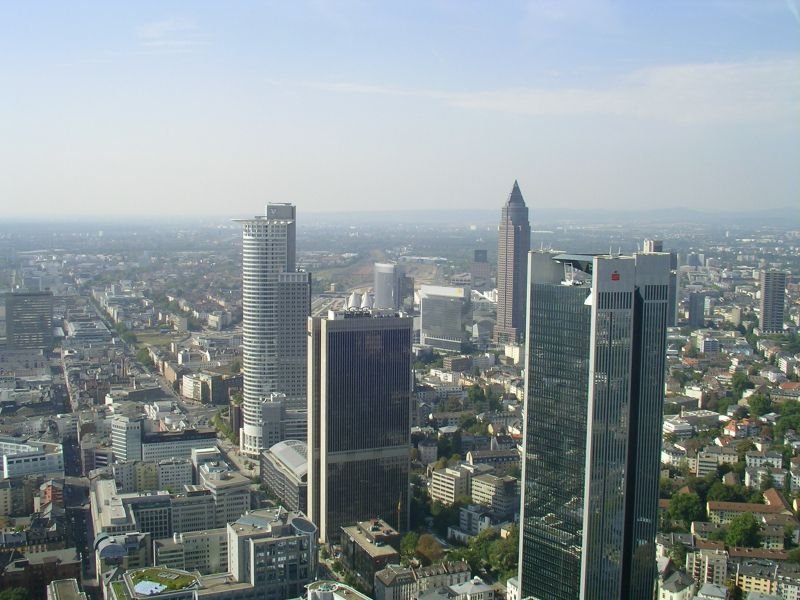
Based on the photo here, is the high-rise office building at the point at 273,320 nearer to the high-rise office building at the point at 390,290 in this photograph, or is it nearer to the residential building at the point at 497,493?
the residential building at the point at 497,493

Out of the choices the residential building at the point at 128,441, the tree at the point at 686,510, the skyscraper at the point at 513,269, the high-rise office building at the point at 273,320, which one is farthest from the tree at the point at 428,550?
the skyscraper at the point at 513,269

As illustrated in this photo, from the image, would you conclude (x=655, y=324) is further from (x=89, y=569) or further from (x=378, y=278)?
(x=378, y=278)

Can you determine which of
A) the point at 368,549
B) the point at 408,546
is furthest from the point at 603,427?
the point at 408,546

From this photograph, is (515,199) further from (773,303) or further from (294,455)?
(294,455)

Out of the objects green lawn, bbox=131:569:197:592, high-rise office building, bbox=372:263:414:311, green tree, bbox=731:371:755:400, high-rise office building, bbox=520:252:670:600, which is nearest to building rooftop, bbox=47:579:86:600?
green lawn, bbox=131:569:197:592

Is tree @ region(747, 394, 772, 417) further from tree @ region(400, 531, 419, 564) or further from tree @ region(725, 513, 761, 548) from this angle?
tree @ region(400, 531, 419, 564)

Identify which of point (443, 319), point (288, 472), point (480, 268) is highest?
point (480, 268)
